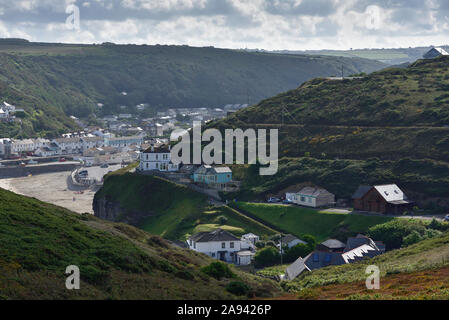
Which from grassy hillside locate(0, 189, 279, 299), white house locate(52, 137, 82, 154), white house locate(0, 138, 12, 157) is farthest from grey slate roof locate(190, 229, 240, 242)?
white house locate(52, 137, 82, 154)

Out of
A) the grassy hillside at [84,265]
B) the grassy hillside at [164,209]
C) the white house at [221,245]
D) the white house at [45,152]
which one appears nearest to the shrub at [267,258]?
the white house at [221,245]

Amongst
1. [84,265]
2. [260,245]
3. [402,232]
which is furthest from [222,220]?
[84,265]

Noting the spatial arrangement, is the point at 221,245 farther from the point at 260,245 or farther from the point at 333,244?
the point at 333,244

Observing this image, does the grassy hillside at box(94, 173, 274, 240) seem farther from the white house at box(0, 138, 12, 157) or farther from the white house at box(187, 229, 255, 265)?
the white house at box(0, 138, 12, 157)

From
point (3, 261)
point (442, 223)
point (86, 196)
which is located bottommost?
point (86, 196)

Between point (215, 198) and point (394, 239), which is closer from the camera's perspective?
point (394, 239)

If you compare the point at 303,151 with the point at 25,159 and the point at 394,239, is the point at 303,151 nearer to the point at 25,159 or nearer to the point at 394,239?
the point at 394,239
